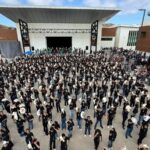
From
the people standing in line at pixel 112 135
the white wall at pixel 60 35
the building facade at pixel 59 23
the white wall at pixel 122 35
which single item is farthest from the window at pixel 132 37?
the people standing in line at pixel 112 135

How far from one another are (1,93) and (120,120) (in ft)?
29.1

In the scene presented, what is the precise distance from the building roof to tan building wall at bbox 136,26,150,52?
255 inches

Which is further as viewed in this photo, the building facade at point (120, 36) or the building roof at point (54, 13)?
the building facade at point (120, 36)

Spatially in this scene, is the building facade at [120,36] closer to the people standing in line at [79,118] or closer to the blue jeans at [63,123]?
the people standing in line at [79,118]

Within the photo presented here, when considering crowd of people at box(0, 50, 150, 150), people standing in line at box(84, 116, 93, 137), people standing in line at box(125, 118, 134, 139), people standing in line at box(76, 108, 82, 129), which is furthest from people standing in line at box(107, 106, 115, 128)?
people standing in line at box(76, 108, 82, 129)

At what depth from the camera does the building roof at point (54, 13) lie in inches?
1125

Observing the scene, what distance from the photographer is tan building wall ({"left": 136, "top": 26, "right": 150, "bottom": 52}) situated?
29.1 meters

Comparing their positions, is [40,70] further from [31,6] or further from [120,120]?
[31,6]

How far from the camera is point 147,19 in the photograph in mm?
30078

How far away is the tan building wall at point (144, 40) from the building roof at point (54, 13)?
647cm

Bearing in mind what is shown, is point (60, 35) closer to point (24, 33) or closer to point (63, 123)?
point (24, 33)

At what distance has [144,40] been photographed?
99.3 feet

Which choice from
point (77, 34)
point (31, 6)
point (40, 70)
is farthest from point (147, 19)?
point (40, 70)

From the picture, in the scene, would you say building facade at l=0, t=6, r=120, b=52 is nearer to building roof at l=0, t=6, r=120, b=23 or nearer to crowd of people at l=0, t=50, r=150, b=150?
building roof at l=0, t=6, r=120, b=23
